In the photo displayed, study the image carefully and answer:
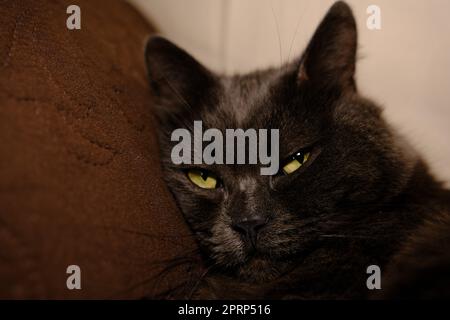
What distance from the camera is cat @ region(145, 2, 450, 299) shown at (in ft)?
3.18

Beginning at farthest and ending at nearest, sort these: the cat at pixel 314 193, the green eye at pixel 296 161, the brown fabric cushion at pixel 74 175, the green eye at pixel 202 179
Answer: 1. the green eye at pixel 202 179
2. the green eye at pixel 296 161
3. the cat at pixel 314 193
4. the brown fabric cushion at pixel 74 175

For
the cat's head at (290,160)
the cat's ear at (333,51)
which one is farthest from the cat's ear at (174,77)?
the cat's ear at (333,51)

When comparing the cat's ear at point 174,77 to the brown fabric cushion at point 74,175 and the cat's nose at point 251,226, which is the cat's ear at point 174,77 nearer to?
the brown fabric cushion at point 74,175

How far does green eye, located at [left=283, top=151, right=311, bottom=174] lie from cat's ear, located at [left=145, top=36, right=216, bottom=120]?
0.42 metres

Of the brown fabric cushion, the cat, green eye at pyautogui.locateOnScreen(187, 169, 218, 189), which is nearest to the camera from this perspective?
the brown fabric cushion

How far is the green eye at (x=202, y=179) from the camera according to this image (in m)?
1.22

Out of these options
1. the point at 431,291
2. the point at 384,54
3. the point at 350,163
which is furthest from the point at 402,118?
the point at 431,291

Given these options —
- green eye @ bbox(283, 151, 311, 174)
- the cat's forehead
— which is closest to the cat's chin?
green eye @ bbox(283, 151, 311, 174)

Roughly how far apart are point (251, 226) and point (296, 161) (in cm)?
25

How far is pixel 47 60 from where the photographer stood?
896mm

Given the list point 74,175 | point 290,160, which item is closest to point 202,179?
point 290,160

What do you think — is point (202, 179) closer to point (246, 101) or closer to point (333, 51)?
point (246, 101)

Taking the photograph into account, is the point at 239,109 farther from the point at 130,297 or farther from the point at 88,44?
the point at 130,297

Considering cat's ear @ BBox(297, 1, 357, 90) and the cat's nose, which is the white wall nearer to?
cat's ear @ BBox(297, 1, 357, 90)
